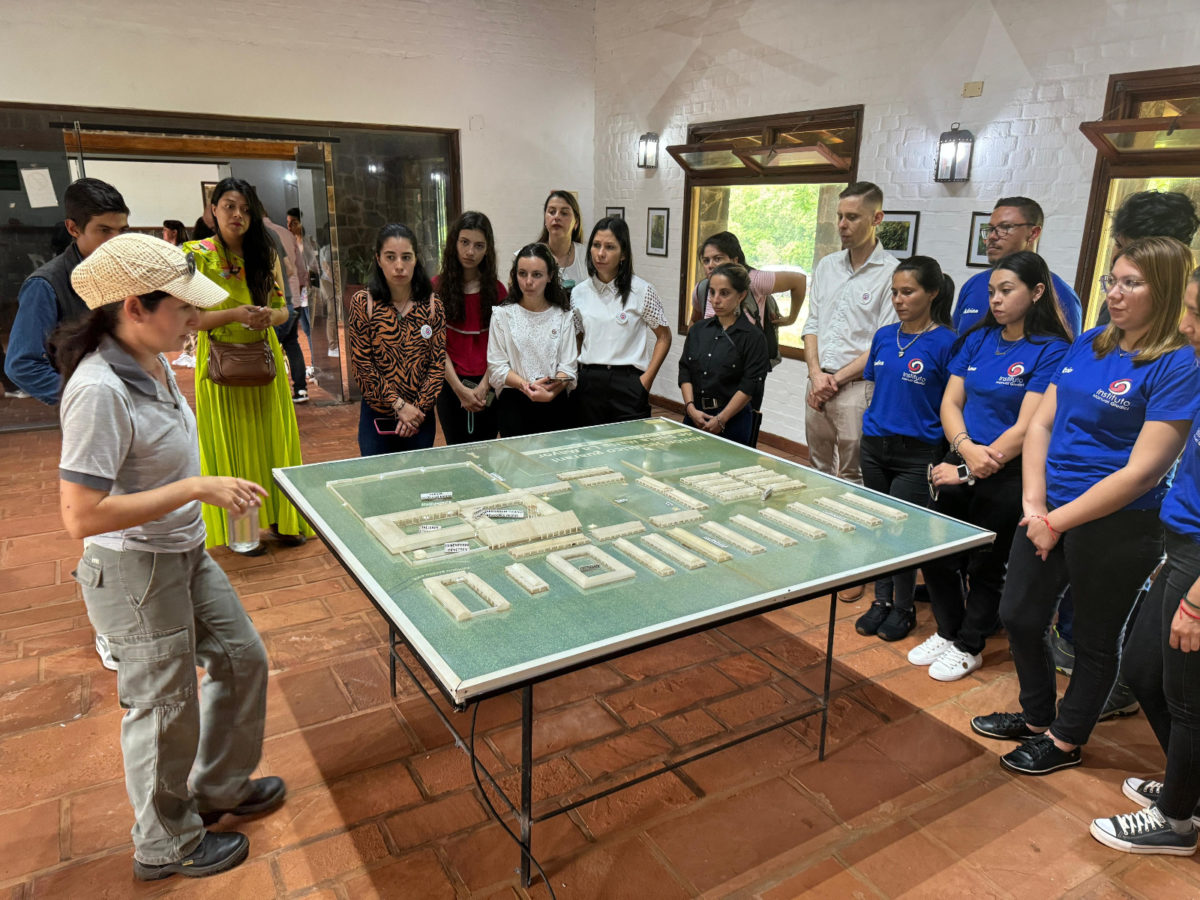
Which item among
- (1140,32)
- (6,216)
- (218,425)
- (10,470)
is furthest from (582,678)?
(6,216)

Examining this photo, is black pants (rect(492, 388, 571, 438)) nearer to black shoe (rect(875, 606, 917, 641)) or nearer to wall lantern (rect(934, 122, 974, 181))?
black shoe (rect(875, 606, 917, 641))

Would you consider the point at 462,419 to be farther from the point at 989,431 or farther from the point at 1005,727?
the point at 1005,727

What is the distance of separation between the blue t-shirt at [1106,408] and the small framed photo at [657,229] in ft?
17.1

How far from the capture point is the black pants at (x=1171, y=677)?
202 centimetres

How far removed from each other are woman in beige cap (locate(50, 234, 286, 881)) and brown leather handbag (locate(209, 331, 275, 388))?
69.1 inches

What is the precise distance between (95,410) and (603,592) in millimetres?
1231

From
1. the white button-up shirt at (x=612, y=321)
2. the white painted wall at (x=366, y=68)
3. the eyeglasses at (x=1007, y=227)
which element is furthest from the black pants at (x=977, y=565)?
the white painted wall at (x=366, y=68)

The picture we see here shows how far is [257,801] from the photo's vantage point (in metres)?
2.36

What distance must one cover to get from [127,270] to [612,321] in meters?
2.49

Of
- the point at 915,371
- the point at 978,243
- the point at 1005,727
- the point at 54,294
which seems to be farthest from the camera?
the point at 978,243

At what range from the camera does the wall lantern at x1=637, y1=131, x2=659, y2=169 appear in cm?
724

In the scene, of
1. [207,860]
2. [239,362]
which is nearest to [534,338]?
[239,362]

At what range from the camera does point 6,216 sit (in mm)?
6262

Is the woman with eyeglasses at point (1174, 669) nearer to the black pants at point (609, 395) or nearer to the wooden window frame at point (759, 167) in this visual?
the black pants at point (609, 395)
